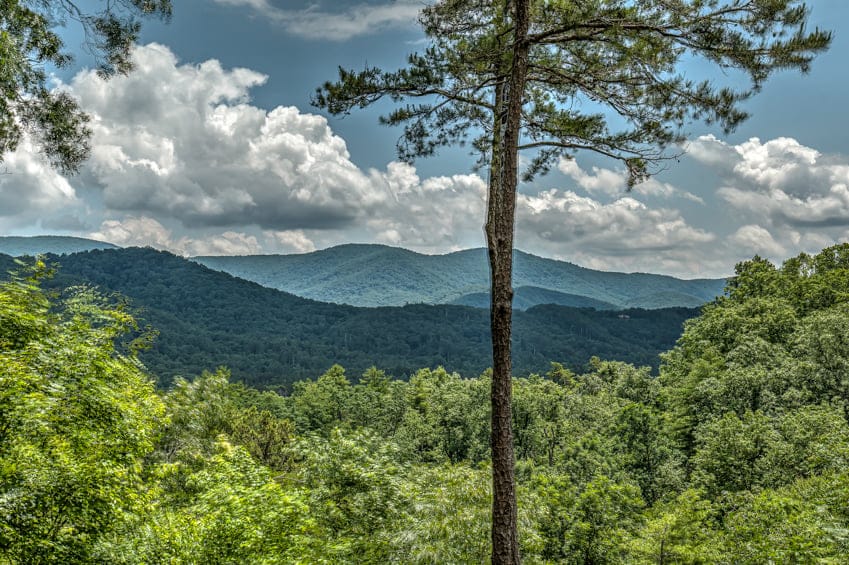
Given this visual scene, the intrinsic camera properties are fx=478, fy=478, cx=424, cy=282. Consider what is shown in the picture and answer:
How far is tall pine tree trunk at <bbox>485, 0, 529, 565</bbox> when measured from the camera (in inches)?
237

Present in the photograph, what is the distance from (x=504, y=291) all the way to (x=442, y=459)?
3109 cm

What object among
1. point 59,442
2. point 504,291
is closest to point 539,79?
point 504,291

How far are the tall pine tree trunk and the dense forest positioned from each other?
4.01 m

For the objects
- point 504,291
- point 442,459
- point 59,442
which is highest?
point 504,291

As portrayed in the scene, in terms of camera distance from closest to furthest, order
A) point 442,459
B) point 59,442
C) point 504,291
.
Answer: point 59,442 → point 504,291 → point 442,459

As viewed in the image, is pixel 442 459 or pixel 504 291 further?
pixel 442 459

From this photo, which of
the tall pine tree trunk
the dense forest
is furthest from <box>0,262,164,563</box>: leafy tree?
the tall pine tree trunk

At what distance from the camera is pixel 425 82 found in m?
7.24

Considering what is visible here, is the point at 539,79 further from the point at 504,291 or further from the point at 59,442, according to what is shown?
the point at 59,442

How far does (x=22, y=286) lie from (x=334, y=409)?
44555 mm

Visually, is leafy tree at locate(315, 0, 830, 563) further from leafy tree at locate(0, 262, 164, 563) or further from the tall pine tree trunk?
leafy tree at locate(0, 262, 164, 563)

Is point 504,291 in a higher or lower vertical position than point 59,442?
higher

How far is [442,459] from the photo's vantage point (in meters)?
34.6

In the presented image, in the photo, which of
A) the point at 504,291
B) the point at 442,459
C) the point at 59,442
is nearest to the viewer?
the point at 59,442
